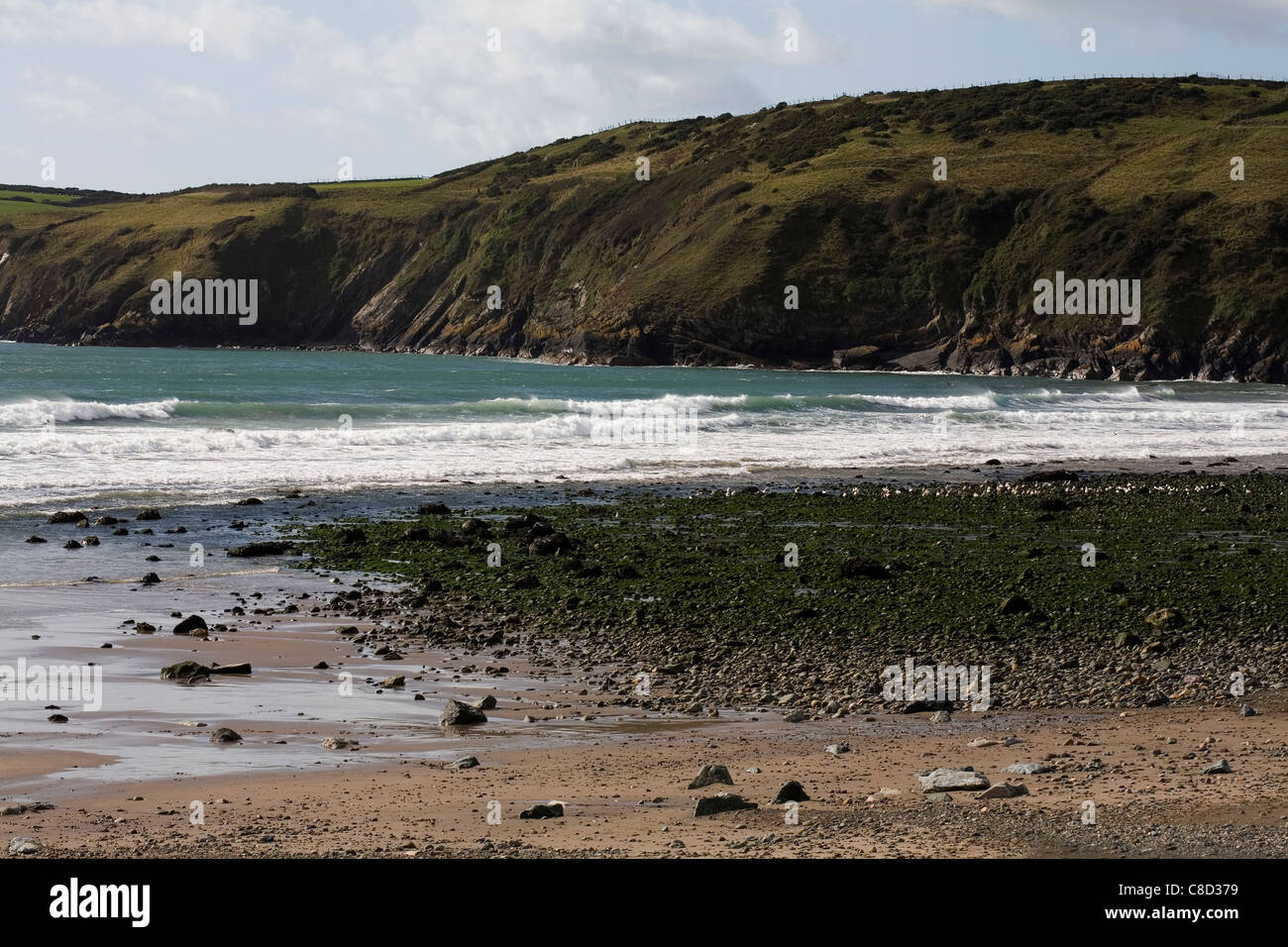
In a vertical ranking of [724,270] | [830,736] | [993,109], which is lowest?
[830,736]

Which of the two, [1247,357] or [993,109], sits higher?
[993,109]

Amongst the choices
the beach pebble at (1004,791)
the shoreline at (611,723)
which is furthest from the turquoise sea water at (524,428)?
the beach pebble at (1004,791)

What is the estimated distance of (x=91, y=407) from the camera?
130ft

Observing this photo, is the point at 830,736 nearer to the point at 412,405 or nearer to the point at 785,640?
the point at 785,640

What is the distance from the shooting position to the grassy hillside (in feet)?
292

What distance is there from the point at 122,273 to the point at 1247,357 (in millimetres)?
111085

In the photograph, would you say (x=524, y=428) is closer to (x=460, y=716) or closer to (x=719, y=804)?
(x=460, y=716)

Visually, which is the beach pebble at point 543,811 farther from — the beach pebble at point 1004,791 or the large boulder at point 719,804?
the beach pebble at point 1004,791

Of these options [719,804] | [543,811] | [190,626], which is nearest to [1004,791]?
[719,804]

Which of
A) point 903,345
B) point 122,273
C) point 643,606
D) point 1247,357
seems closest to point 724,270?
point 903,345

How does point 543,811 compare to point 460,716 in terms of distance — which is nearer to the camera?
point 543,811

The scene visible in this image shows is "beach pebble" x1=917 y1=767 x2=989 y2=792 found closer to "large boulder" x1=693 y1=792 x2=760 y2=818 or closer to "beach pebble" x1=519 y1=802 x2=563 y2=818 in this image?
"large boulder" x1=693 y1=792 x2=760 y2=818

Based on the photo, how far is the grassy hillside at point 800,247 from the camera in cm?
8912

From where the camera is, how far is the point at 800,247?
100500 mm
